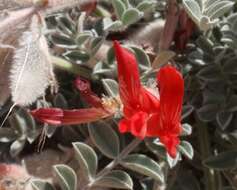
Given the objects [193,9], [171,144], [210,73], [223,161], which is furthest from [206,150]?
[171,144]

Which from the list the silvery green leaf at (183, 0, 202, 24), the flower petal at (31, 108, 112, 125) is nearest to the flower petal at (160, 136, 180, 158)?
the flower petal at (31, 108, 112, 125)

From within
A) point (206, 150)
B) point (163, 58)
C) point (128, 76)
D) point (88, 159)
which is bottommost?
point (206, 150)

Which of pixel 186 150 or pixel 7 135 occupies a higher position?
pixel 7 135

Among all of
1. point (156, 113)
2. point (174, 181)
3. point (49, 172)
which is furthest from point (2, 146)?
point (156, 113)

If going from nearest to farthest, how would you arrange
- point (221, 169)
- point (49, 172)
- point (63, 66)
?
1. point (221, 169)
2. point (49, 172)
3. point (63, 66)

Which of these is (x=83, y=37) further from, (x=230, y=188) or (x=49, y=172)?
(x=230, y=188)

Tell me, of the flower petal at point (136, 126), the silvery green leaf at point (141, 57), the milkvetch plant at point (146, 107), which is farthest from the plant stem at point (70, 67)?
the flower petal at point (136, 126)

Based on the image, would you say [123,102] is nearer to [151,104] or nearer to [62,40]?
[151,104]

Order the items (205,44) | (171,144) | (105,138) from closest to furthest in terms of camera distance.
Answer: (171,144) < (105,138) < (205,44)
